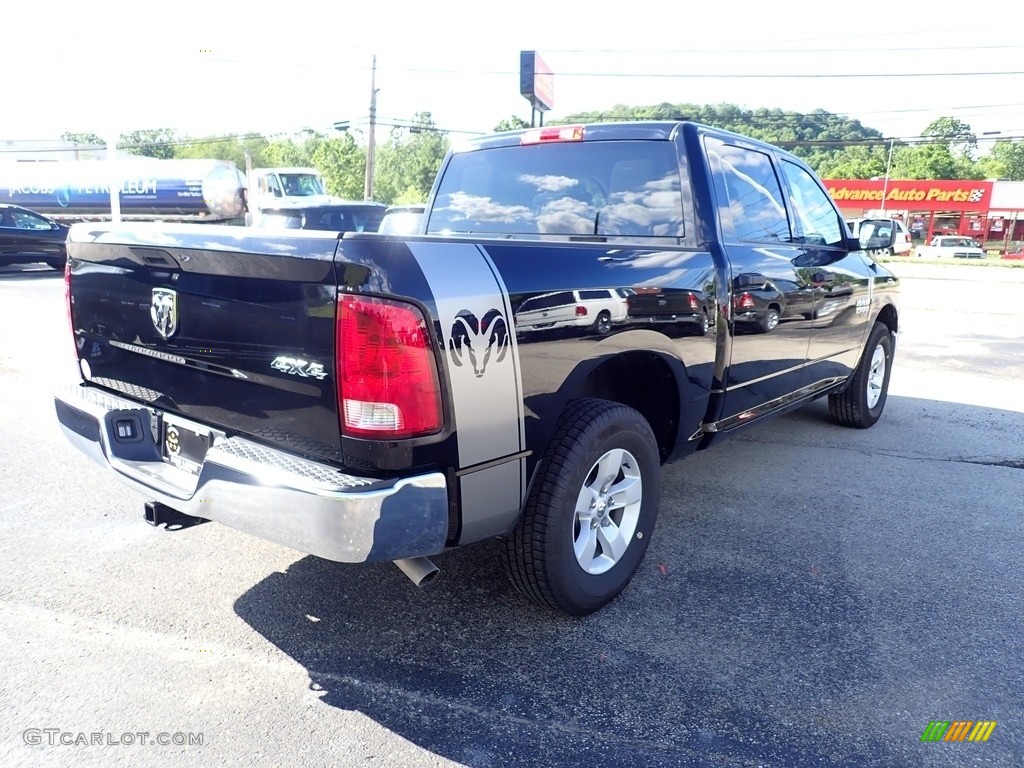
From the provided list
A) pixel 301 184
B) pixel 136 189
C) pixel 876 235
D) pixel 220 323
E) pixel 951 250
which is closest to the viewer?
pixel 220 323

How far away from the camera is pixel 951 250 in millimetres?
40281

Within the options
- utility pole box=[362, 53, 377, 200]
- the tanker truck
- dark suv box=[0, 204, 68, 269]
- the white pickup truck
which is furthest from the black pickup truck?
the white pickup truck


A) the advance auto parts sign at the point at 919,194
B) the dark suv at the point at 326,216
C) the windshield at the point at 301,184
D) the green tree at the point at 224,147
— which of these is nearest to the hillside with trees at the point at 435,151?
the green tree at the point at 224,147

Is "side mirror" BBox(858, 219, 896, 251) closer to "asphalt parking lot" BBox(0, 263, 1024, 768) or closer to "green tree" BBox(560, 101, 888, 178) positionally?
"asphalt parking lot" BBox(0, 263, 1024, 768)

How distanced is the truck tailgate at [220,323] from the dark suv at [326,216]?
12.5 metres

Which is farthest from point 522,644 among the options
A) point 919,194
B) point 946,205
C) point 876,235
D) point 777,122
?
point 946,205

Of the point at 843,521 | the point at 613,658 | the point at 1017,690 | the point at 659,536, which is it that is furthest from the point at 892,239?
the point at 613,658

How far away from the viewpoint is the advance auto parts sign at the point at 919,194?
5250cm

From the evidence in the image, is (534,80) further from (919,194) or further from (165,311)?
(919,194)

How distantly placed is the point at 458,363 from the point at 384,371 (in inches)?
9.0

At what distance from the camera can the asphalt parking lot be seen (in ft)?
7.58

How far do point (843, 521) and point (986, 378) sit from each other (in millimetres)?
5191

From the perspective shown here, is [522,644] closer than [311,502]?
No

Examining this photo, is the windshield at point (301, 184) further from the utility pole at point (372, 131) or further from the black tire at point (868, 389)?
the black tire at point (868, 389)
